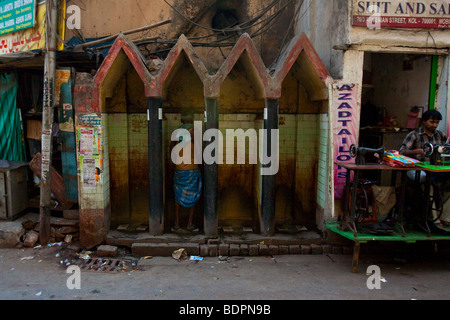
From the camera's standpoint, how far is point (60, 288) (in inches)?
200

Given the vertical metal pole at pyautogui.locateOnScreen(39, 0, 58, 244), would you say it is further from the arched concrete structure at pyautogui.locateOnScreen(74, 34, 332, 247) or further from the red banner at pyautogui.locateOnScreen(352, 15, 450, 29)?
the red banner at pyautogui.locateOnScreen(352, 15, 450, 29)

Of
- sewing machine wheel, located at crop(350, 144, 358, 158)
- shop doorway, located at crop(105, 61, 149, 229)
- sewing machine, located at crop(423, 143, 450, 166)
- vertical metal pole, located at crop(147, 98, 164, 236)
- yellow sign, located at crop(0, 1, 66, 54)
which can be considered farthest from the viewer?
shop doorway, located at crop(105, 61, 149, 229)

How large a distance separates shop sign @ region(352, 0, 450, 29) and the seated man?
1578 millimetres

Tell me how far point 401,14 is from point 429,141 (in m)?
2.26

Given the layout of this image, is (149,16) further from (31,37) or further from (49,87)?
(49,87)

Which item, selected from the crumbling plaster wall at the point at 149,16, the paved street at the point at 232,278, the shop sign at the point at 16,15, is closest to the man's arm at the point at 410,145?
the paved street at the point at 232,278

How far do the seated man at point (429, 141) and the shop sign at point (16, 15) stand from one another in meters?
7.42

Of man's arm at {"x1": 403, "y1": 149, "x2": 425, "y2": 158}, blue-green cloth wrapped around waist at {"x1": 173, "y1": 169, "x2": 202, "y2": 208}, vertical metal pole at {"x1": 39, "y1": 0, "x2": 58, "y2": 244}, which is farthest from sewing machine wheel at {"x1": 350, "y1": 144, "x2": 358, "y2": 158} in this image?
vertical metal pole at {"x1": 39, "y1": 0, "x2": 58, "y2": 244}

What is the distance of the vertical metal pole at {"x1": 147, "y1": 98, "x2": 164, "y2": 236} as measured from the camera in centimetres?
642

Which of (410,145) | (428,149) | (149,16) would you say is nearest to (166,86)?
(149,16)

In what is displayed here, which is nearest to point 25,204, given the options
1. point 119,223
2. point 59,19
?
point 119,223

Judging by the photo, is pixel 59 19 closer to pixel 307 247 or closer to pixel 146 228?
pixel 146 228
